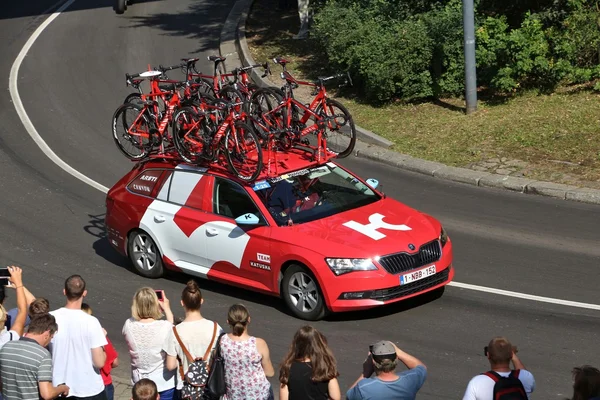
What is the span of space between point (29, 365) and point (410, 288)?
510 centimetres

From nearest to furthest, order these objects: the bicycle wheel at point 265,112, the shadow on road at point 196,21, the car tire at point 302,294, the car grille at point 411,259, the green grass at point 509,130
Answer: the car grille at point 411,259 → the car tire at point 302,294 → the bicycle wheel at point 265,112 → the green grass at point 509,130 → the shadow on road at point 196,21

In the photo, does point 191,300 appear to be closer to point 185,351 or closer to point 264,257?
point 185,351

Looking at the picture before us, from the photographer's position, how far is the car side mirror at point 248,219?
40.2 ft

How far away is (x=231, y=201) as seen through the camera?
12.8 metres

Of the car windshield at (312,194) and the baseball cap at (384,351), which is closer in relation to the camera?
the baseball cap at (384,351)

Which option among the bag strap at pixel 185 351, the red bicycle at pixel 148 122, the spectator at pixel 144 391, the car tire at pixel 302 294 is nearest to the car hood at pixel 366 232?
the car tire at pixel 302 294

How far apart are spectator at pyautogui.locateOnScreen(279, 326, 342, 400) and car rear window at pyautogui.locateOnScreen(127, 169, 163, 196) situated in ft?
21.7

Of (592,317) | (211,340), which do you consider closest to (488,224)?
(592,317)

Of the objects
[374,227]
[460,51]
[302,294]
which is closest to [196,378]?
[302,294]

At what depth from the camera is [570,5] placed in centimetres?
2183

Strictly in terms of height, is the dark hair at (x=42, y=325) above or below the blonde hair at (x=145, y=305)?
above

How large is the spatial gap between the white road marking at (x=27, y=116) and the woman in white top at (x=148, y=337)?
9.46 meters

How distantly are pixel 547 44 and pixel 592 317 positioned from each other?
1057cm

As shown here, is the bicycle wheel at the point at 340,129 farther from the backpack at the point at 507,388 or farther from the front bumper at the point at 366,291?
the backpack at the point at 507,388
